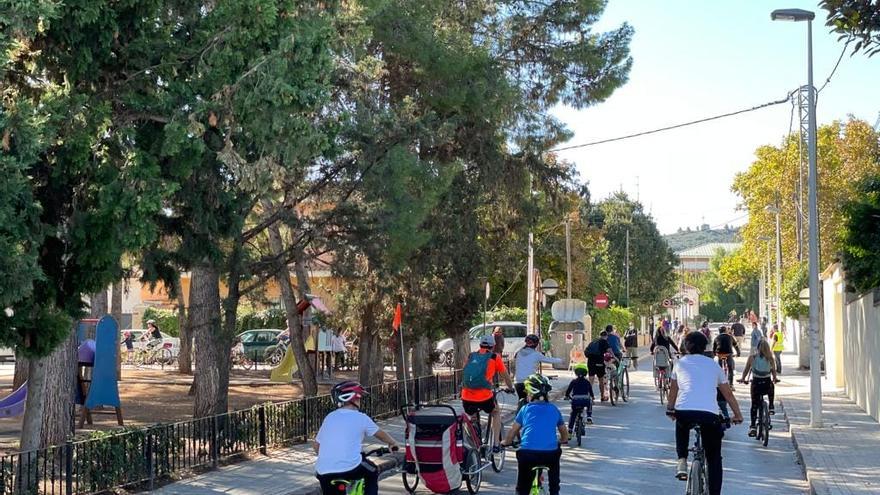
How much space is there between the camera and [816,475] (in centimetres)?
1434

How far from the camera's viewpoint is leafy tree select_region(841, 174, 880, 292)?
1944 centimetres

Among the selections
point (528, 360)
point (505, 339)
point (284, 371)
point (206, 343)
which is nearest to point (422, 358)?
point (284, 371)

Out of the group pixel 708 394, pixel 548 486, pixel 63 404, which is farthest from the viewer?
pixel 63 404

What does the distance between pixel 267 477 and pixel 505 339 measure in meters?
31.9

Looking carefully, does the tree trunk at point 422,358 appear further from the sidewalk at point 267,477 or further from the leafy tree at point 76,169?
the leafy tree at point 76,169

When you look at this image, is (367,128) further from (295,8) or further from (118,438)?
(118,438)

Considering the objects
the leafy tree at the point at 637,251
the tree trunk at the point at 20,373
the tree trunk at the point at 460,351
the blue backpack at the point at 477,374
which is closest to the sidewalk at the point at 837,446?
the blue backpack at the point at 477,374

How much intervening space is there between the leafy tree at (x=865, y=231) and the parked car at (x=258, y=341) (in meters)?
27.6

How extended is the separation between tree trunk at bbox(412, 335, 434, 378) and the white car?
13362 millimetres

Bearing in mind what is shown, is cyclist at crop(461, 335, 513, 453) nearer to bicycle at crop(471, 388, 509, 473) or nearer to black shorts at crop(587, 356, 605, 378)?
bicycle at crop(471, 388, 509, 473)

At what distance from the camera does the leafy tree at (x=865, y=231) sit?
19.4 meters

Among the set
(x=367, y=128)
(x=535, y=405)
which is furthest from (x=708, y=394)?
(x=367, y=128)

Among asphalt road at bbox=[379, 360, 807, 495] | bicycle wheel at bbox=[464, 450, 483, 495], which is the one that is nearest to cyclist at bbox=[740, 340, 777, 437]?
asphalt road at bbox=[379, 360, 807, 495]

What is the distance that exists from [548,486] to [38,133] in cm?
569
